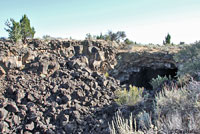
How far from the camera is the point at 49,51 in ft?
24.3

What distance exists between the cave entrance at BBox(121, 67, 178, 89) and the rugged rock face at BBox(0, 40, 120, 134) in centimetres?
300

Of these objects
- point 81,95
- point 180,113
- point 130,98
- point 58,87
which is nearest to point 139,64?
point 130,98

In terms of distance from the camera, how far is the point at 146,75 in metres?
10.4

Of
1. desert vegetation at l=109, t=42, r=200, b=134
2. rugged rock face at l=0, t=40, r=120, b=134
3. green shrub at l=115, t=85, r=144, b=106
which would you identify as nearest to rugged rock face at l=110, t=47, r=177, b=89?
rugged rock face at l=0, t=40, r=120, b=134

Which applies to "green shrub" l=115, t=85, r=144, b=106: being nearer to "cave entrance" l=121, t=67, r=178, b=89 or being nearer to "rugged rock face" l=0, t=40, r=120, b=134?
"rugged rock face" l=0, t=40, r=120, b=134

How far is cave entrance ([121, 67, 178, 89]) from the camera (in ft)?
32.5

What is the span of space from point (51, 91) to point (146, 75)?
6600mm

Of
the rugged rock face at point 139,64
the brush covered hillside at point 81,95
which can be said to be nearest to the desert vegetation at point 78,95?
the brush covered hillside at point 81,95

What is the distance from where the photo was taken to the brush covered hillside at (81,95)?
3395 mm

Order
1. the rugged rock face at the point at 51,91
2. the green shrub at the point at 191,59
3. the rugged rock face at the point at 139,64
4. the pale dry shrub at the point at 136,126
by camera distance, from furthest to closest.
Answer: the rugged rock face at the point at 139,64
the green shrub at the point at 191,59
the rugged rock face at the point at 51,91
the pale dry shrub at the point at 136,126

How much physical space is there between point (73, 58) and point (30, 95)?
3160mm

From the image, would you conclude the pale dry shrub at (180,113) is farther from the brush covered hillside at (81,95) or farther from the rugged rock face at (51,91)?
the rugged rock face at (51,91)

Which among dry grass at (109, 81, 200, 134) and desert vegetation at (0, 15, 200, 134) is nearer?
Answer: dry grass at (109, 81, 200, 134)

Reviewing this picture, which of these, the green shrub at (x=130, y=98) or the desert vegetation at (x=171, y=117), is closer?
the desert vegetation at (x=171, y=117)
